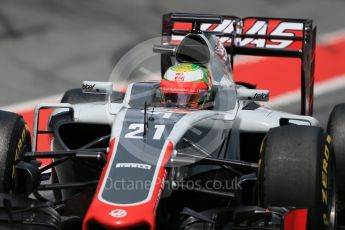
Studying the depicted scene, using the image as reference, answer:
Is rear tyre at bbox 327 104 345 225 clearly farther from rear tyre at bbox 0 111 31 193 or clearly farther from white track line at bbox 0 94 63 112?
white track line at bbox 0 94 63 112

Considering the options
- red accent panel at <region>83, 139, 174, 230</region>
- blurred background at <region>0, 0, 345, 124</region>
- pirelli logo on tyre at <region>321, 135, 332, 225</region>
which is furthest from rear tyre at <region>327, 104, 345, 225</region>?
blurred background at <region>0, 0, 345, 124</region>

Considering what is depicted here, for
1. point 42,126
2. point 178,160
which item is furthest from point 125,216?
point 42,126

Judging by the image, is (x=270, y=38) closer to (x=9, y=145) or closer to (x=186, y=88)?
(x=186, y=88)

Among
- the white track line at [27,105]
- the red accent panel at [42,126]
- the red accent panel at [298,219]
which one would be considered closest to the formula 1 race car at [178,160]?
the red accent panel at [298,219]

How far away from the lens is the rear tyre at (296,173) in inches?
266

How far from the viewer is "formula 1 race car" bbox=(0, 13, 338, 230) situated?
21.5 ft

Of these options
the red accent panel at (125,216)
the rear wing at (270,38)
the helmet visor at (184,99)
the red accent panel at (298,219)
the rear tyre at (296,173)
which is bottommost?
the red accent panel at (298,219)

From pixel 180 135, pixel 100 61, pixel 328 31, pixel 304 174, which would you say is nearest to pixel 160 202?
pixel 180 135

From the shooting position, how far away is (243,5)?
45.4 ft

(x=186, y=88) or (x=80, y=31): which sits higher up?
(x=80, y=31)

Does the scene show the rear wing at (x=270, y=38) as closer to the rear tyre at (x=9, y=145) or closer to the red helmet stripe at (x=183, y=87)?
the red helmet stripe at (x=183, y=87)

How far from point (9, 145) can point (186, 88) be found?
153 centimetres
